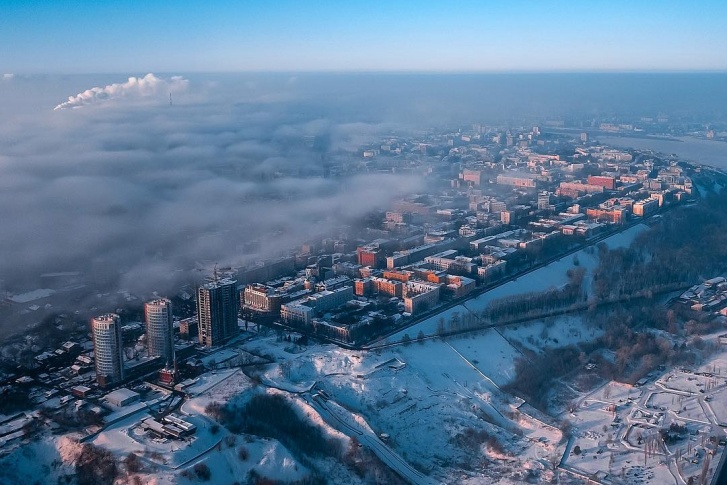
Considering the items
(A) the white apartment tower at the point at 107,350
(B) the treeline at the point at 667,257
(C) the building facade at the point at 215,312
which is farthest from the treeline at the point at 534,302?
(A) the white apartment tower at the point at 107,350

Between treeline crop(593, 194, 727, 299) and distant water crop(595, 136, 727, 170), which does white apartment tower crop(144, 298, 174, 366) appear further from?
distant water crop(595, 136, 727, 170)

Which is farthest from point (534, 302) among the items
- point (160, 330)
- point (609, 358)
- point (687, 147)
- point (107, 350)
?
point (687, 147)

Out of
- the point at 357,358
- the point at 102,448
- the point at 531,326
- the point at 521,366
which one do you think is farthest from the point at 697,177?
the point at 102,448

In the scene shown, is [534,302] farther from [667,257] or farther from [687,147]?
[687,147]

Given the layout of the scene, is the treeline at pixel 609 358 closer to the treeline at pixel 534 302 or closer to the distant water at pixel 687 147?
the treeline at pixel 534 302

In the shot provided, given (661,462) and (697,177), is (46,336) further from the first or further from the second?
(697,177)

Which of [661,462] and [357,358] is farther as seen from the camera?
[357,358]
